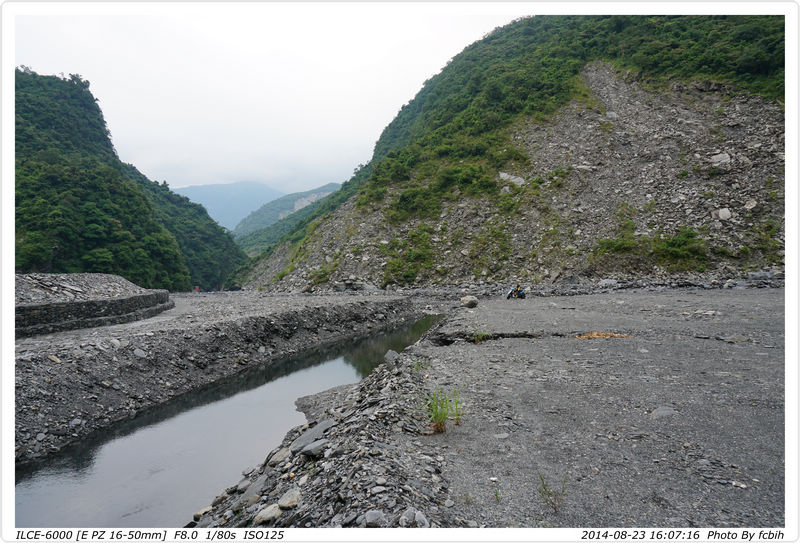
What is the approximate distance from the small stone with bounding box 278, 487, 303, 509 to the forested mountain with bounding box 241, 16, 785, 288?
29376 millimetres

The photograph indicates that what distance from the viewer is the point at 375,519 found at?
3.85 meters

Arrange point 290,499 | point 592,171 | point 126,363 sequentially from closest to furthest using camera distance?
point 290,499
point 126,363
point 592,171

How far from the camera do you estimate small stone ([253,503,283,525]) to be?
192 inches

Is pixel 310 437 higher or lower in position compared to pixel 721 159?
lower

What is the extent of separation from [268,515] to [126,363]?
10.4 metres

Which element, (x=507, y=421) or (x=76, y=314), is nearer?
(x=507, y=421)

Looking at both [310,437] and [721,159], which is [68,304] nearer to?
[310,437]

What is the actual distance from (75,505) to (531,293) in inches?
1031

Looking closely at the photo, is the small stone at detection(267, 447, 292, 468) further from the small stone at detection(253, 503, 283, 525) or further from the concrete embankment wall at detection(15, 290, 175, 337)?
the concrete embankment wall at detection(15, 290, 175, 337)

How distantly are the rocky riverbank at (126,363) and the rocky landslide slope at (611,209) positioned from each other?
60.1 ft

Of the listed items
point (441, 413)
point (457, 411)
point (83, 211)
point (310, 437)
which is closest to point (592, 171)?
point (457, 411)

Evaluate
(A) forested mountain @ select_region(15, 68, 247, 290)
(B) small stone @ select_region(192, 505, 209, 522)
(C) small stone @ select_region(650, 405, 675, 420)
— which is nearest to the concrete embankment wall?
(B) small stone @ select_region(192, 505, 209, 522)

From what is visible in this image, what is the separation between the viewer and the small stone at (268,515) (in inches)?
192

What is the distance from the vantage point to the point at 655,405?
22.6 feet
